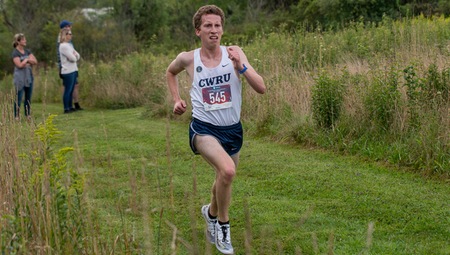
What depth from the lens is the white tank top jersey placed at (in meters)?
5.12

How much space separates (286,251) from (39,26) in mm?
35872

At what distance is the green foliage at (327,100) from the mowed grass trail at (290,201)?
0.51 meters

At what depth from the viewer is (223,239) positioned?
5172 mm

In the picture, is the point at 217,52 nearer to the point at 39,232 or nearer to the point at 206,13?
the point at 206,13

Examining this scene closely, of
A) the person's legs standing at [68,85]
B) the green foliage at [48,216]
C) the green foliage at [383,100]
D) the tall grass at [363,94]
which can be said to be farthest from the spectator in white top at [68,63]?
the green foliage at [48,216]

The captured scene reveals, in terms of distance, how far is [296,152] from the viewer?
8680 millimetres

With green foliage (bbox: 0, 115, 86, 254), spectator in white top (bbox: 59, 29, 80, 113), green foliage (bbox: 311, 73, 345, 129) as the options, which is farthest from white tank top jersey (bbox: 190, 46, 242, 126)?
spectator in white top (bbox: 59, 29, 80, 113)

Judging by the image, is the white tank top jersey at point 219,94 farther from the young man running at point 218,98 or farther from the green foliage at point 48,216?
the green foliage at point 48,216

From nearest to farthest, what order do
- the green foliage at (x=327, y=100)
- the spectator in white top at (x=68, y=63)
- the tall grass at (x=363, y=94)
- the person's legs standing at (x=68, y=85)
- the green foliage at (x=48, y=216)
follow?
the green foliage at (x=48, y=216) → the tall grass at (x=363, y=94) → the green foliage at (x=327, y=100) → the spectator in white top at (x=68, y=63) → the person's legs standing at (x=68, y=85)

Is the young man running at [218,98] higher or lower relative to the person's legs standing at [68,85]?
higher

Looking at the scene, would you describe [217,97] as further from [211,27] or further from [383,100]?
[383,100]

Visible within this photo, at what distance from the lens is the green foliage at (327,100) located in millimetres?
8820

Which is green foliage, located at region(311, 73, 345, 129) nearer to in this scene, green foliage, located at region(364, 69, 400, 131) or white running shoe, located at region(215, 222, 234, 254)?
green foliage, located at region(364, 69, 400, 131)

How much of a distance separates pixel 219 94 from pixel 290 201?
6.11 ft
